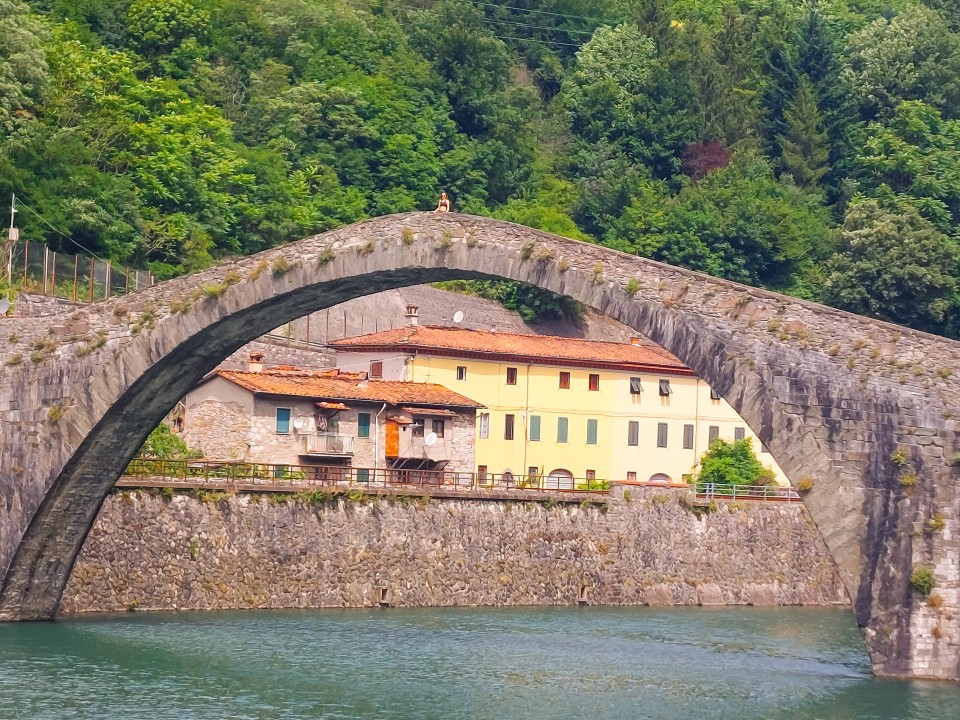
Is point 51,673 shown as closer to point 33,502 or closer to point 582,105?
Answer: point 33,502

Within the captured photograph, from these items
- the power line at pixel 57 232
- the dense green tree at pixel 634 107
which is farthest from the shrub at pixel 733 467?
the dense green tree at pixel 634 107

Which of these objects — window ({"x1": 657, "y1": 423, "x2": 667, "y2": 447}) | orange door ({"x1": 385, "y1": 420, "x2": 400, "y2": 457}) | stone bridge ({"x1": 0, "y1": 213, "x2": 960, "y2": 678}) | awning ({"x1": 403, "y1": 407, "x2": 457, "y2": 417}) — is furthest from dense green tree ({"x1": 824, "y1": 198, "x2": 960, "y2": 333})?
stone bridge ({"x1": 0, "y1": 213, "x2": 960, "y2": 678})

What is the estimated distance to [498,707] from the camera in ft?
101

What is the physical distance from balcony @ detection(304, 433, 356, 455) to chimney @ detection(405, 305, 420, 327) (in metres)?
12.6

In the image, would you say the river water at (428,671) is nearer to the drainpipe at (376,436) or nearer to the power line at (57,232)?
the drainpipe at (376,436)

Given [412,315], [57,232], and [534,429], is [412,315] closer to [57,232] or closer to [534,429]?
[534,429]

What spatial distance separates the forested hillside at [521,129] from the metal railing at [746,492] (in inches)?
622

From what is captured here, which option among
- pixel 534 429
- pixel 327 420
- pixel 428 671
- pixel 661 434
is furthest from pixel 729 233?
pixel 428 671

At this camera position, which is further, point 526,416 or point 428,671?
point 526,416

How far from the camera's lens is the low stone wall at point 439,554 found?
41.9 m

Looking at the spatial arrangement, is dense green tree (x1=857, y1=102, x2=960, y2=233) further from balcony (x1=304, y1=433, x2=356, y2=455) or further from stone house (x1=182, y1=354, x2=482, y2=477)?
balcony (x1=304, y1=433, x2=356, y2=455)

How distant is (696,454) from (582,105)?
24.1 m

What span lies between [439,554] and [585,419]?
20106mm

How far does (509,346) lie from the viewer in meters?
65.9
